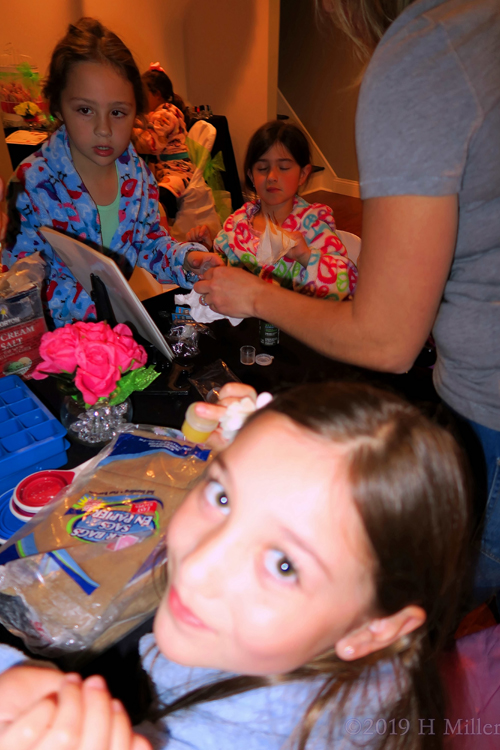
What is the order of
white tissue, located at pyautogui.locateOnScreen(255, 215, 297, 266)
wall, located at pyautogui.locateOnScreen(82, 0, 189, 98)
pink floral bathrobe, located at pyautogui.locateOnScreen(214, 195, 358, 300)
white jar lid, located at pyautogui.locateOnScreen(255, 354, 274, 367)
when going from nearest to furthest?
white jar lid, located at pyautogui.locateOnScreen(255, 354, 274, 367), white tissue, located at pyautogui.locateOnScreen(255, 215, 297, 266), pink floral bathrobe, located at pyautogui.locateOnScreen(214, 195, 358, 300), wall, located at pyautogui.locateOnScreen(82, 0, 189, 98)

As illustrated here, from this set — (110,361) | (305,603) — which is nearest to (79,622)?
(305,603)

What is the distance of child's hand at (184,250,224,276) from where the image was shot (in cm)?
142

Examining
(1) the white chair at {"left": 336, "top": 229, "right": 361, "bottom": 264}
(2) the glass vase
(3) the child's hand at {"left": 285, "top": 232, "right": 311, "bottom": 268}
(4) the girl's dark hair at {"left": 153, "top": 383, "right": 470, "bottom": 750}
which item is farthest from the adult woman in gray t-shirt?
(1) the white chair at {"left": 336, "top": 229, "right": 361, "bottom": 264}

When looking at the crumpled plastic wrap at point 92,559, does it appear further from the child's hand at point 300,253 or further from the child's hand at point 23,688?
the child's hand at point 300,253

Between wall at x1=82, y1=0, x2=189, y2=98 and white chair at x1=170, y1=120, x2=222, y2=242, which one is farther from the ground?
wall at x1=82, y1=0, x2=189, y2=98

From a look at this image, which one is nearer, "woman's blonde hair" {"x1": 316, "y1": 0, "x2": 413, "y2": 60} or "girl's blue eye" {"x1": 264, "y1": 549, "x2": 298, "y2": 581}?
"girl's blue eye" {"x1": 264, "y1": 549, "x2": 298, "y2": 581}

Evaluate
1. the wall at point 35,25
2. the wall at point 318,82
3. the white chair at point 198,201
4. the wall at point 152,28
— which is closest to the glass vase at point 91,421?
the white chair at point 198,201

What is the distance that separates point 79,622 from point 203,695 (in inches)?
7.8

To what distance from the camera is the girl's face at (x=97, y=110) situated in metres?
1.42

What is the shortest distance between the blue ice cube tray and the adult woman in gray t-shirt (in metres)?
0.55

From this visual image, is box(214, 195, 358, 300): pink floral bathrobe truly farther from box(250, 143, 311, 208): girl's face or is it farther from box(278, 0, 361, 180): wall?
box(278, 0, 361, 180): wall

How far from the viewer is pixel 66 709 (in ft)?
1.27

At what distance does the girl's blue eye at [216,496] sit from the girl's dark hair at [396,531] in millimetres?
98

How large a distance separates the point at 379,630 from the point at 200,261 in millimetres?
1157
